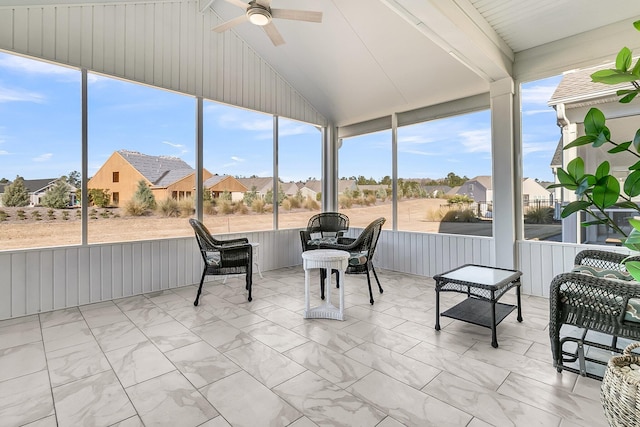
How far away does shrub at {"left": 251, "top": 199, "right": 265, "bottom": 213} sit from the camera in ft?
17.5

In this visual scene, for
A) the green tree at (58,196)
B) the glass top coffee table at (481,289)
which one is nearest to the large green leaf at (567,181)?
the glass top coffee table at (481,289)

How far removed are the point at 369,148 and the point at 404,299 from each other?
3008 millimetres

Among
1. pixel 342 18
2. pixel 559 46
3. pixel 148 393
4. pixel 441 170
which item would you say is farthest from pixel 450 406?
pixel 342 18

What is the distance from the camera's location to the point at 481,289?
2.84 m

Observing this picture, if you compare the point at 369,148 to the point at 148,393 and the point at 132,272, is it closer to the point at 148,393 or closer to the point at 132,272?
the point at 132,272

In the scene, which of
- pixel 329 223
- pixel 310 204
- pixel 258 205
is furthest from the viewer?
pixel 310 204

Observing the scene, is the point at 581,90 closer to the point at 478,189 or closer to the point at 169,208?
the point at 478,189

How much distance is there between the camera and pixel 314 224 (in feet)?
18.3

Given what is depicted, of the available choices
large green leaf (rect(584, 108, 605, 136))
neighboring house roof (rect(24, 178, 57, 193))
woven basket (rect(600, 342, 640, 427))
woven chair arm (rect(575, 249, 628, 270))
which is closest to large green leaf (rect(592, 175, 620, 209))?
large green leaf (rect(584, 108, 605, 136))

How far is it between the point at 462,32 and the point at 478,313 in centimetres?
258

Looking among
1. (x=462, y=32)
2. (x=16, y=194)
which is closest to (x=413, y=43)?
(x=462, y=32)

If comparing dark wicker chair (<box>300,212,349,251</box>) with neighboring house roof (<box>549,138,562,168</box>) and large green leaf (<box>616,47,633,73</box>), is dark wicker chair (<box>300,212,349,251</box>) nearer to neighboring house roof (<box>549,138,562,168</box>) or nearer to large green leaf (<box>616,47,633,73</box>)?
neighboring house roof (<box>549,138,562,168</box>)

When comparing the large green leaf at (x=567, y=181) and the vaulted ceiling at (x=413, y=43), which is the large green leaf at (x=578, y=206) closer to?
the large green leaf at (x=567, y=181)

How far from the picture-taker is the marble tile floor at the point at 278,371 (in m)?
1.77
